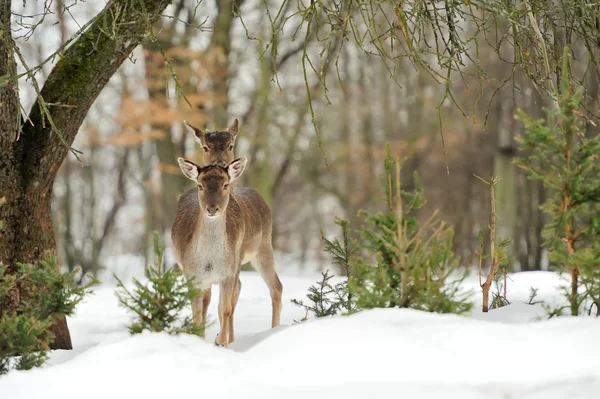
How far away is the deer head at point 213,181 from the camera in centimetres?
659

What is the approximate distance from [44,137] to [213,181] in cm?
168

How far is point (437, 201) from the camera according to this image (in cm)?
2278

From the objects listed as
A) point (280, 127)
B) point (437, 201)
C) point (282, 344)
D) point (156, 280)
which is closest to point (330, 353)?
point (282, 344)

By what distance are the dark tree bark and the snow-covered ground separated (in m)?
3.20

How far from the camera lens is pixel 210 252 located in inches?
273

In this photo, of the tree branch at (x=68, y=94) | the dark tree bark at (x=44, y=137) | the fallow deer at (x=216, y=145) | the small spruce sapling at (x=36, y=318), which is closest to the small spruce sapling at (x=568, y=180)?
the small spruce sapling at (x=36, y=318)

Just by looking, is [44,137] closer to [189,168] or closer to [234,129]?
[189,168]

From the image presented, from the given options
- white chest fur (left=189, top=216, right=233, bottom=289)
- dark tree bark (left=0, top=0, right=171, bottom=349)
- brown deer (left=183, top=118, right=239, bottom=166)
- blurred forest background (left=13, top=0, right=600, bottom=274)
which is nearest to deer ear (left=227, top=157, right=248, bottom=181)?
white chest fur (left=189, top=216, right=233, bottom=289)

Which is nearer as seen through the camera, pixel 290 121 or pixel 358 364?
pixel 358 364

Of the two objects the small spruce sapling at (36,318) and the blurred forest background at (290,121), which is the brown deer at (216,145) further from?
the blurred forest background at (290,121)

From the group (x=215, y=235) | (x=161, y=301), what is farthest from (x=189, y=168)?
(x=161, y=301)

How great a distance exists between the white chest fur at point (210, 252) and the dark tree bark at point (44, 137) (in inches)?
56.6

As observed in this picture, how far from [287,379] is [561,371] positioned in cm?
130

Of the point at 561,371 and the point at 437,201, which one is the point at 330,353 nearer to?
the point at 561,371
